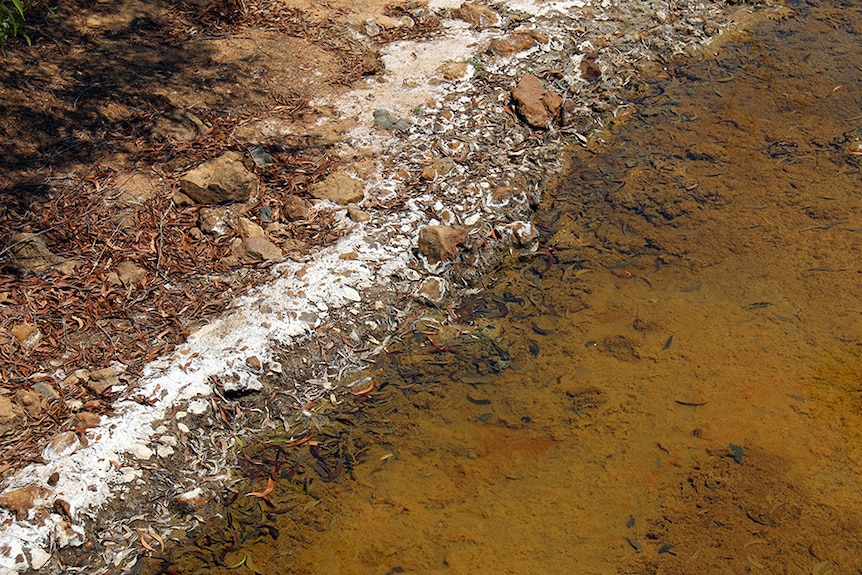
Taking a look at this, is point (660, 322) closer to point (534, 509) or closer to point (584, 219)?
point (584, 219)

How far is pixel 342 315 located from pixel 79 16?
3633 mm

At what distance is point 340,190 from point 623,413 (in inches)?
94.8

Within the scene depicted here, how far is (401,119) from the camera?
5.72 meters

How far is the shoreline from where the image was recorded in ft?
11.9

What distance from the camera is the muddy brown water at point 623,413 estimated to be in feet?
11.4

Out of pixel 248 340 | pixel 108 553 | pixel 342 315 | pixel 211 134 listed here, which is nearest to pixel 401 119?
pixel 211 134

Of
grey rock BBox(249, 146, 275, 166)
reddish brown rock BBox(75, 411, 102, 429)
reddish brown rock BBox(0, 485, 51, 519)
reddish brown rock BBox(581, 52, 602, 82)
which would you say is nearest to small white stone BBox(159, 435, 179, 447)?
reddish brown rock BBox(75, 411, 102, 429)

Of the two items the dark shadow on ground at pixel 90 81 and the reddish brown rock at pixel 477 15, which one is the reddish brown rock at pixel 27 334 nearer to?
the dark shadow on ground at pixel 90 81

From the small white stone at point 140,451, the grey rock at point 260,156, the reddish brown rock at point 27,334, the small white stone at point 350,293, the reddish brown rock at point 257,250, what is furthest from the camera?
the grey rock at point 260,156

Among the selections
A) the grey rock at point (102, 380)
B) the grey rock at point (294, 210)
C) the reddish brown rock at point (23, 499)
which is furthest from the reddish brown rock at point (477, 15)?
the reddish brown rock at point (23, 499)

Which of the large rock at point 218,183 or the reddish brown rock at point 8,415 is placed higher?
the large rock at point 218,183

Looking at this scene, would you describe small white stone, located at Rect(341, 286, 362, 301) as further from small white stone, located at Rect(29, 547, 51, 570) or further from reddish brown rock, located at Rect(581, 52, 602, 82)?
reddish brown rock, located at Rect(581, 52, 602, 82)

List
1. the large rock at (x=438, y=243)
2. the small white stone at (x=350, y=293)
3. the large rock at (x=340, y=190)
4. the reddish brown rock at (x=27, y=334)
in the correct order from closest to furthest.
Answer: the reddish brown rock at (x=27, y=334), the small white stone at (x=350, y=293), the large rock at (x=438, y=243), the large rock at (x=340, y=190)

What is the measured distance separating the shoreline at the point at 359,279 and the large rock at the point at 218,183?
0.53 metres
